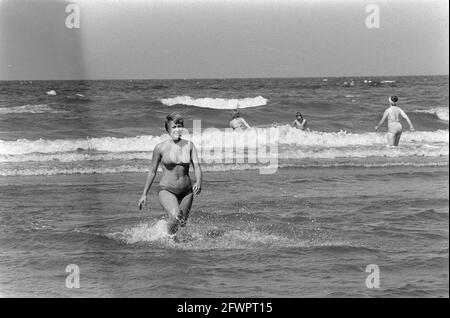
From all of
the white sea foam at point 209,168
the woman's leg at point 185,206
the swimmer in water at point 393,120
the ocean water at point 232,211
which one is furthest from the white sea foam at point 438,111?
the woman's leg at point 185,206

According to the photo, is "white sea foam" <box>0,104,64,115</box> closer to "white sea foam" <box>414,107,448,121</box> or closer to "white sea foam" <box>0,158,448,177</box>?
"white sea foam" <box>0,158,448,177</box>

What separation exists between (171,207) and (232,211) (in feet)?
7.56

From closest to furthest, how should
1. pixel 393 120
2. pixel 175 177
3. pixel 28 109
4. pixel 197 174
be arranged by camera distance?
pixel 197 174 < pixel 175 177 < pixel 393 120 < pixel 28 109

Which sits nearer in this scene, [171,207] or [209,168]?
[171,207]

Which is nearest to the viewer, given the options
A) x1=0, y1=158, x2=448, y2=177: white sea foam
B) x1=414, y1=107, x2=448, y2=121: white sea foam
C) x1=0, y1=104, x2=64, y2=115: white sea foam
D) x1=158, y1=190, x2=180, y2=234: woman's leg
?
x1=158, y1=190, x2=180, y2=234: woman's leg

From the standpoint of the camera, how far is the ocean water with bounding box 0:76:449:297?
606cm

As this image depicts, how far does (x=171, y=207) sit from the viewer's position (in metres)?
7.23

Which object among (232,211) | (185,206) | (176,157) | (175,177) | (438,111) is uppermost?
(438,111)

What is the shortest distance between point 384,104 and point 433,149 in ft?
35.5

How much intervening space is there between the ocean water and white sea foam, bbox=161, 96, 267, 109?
13.8 feet

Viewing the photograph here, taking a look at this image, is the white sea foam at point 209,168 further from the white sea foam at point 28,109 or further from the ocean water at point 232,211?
the white sea foam at point 28,109

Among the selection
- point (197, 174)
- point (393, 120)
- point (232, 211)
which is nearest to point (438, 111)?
point (393, 120)

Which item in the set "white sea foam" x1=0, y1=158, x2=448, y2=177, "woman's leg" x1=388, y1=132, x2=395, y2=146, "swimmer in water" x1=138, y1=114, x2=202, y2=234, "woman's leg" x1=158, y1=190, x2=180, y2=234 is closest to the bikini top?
"swimmer in water" x1=138, y1=114, x2=202, y2=234

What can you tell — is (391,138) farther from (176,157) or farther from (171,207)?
(171,207)
